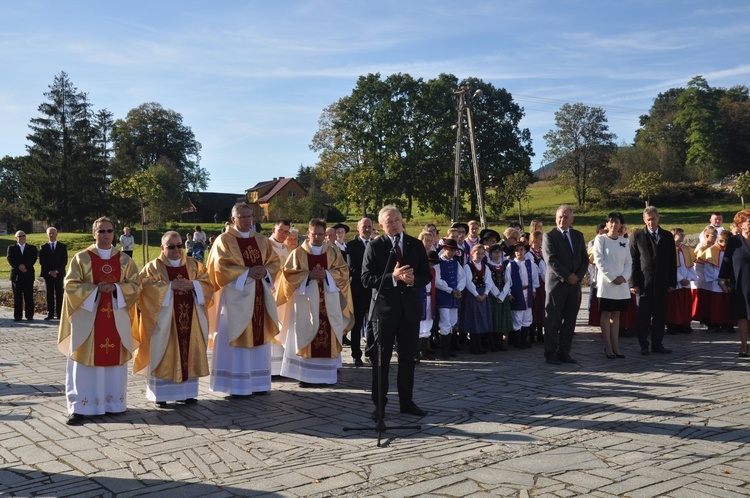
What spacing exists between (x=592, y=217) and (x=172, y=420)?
→ 4640 centimetres

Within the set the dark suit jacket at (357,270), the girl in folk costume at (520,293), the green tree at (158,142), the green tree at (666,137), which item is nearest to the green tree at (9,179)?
the green tree at (158,142)

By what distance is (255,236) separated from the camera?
7.95 m

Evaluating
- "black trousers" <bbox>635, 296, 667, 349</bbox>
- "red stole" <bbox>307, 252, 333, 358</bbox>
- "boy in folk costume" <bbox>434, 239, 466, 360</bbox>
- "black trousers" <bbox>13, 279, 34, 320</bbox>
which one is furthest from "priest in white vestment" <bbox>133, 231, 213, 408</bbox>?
"black trousers" <bbox>13, 279, 34, 320</bbox>

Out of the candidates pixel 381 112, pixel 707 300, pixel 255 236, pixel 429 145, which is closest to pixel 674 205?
pixel 429 145

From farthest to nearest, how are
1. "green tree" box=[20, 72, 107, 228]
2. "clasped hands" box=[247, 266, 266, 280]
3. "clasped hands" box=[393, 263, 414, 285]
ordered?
"green tree" box=[20, 72, 107, 228]
"clasped hands" box=[247, 266, 266, 280]
"clasped hands" box=[393, 263, 414, 285]

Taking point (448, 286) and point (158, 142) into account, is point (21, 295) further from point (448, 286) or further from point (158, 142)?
point (158, 142)

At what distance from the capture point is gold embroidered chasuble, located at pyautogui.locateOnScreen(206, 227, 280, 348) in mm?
7594

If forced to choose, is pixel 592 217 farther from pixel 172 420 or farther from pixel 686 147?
pixel 172 420

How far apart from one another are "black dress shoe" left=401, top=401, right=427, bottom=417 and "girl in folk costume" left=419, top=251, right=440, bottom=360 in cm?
300

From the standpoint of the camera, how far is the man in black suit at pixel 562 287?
9.06m

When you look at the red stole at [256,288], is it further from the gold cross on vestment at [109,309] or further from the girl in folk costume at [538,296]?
the girl in folk costume at [538,296]

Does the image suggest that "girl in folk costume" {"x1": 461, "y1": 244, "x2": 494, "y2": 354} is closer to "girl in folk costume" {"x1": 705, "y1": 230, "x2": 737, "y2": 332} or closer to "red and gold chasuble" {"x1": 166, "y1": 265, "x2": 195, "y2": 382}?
"red and gold chasuble" {"x1": 166, "y1": 265, "x2": 195, "y2": 382}

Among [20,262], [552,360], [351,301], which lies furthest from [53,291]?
[552,360]

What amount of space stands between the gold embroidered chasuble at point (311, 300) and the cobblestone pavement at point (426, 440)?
0.61m
